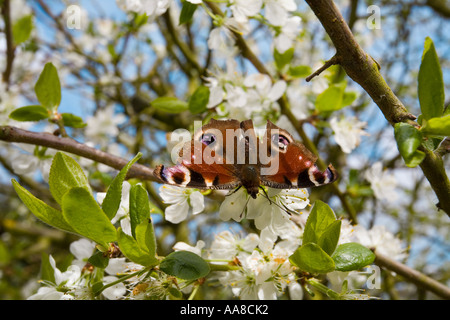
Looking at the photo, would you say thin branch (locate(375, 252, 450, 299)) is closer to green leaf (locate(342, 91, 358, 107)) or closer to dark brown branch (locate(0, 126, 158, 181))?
green leaf (locate(342, 91, 358, 107))

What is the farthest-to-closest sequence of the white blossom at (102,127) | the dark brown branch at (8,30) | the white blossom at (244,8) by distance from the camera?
the white blossom at (102,127), the dark brown branch at (8,30), the white blossom at (244,8)

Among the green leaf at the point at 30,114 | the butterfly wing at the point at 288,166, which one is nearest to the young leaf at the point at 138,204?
the butterfly wing at the point at 288,166

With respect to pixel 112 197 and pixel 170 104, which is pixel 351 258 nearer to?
pixel 112 197

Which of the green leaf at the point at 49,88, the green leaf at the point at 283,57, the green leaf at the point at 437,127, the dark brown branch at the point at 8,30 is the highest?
the dark brown branch at the point at 8,30

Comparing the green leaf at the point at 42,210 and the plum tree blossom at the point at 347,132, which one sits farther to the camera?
the plum tree blossom at the point at 347,132

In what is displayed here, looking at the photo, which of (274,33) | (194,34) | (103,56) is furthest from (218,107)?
(103,56)

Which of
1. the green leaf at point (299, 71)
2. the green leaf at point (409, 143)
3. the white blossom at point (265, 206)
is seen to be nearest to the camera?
the green leaf at point (409, 143)

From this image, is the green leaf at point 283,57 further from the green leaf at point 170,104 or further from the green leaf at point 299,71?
the green leaf at point 170,104

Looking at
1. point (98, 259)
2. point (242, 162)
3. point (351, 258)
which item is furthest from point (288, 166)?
point (98, 259)
